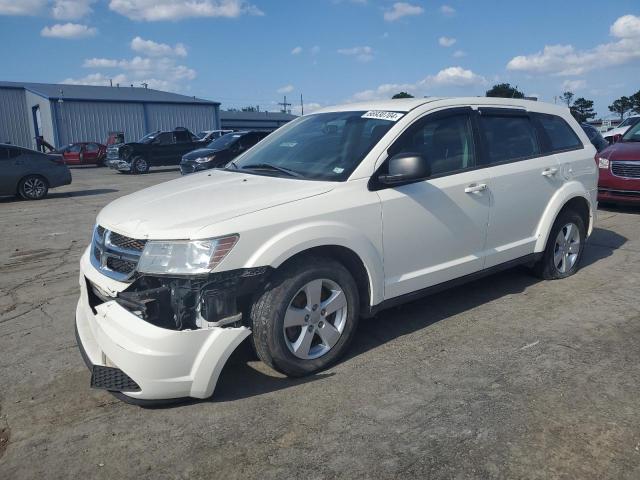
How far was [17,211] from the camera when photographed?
1216 centimetres

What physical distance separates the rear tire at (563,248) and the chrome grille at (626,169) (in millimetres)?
3848

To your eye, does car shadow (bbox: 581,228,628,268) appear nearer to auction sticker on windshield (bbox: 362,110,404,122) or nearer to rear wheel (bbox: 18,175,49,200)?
auction sticker on windshield (bbox: 362,110,404,122)

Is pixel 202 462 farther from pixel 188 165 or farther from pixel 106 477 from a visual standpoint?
pixel 188 165

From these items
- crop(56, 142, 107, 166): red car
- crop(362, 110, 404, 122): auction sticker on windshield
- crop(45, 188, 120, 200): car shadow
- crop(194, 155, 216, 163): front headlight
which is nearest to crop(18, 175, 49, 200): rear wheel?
crop(45, 188, 120, 200): car shadow

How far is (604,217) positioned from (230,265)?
775cm

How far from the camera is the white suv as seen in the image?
308 centimetres

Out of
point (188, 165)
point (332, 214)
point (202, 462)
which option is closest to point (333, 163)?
point (332, 214)

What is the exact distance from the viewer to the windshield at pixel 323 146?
3.93m

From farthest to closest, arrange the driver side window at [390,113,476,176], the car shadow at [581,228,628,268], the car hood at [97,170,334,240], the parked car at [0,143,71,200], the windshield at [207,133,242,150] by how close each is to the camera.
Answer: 1. the windshield at [207,133,242,150]
2. the parked car at [0,143,71,200]
3. the car shadow at [581,228,628,268]
4. the driver side window at [390,113,476,176]
5. the car hood at [97,170,334,240]

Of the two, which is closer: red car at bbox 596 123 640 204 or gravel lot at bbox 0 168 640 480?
gravel lot at bbox 0 168 640 480

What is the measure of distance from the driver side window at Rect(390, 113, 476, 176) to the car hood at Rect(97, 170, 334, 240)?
83 centimetres

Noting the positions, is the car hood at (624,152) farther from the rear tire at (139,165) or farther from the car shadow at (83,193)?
the rear tire at (139,165)

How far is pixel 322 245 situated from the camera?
137 inches

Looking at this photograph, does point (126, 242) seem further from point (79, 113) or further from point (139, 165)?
point (79, 113)
